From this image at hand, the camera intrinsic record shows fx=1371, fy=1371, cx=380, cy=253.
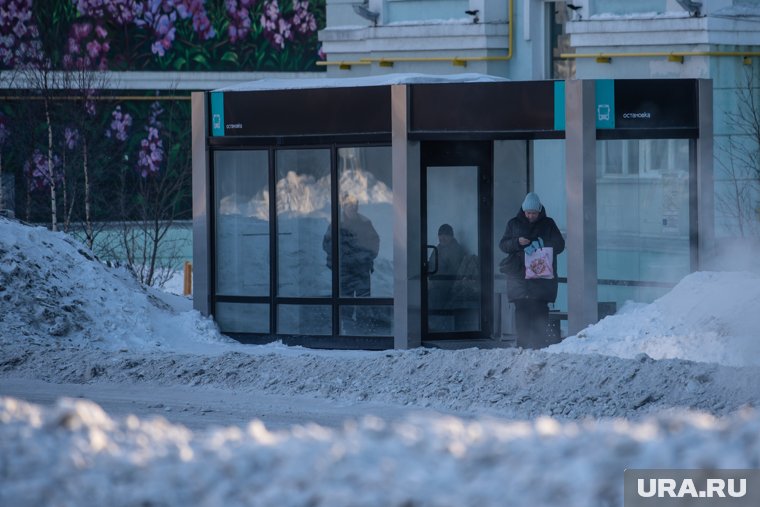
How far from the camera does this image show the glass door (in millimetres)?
13625

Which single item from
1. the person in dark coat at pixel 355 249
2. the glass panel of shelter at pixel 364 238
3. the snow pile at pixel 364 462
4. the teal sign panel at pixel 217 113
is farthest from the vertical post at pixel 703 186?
the snow pile at pixel 364 462

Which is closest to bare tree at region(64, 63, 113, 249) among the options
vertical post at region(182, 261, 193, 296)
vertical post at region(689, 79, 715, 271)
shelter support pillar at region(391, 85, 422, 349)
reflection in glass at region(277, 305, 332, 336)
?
vertical post at region(182, 261, 193, 296)

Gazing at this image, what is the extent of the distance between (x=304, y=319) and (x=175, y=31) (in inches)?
755

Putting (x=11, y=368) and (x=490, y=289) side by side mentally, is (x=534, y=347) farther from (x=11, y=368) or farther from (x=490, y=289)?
(x=11, y=368)

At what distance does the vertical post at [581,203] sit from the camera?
12.9 meters

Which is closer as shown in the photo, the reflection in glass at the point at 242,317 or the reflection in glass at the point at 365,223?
the reflection in glass at the point at 365,223

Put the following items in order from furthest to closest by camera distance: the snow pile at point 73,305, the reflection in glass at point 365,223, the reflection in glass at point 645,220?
the reflection in glass at point 645,220 < the reflection in glass at point 365,223 < the snow pile at point 73,305

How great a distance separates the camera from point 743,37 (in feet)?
56.7

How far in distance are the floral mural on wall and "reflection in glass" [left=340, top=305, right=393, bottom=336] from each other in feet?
58.8

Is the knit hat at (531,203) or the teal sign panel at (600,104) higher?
the teal sign panel at (600,104)

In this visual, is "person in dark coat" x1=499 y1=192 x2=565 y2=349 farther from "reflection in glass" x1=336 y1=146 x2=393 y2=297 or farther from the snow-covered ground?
"reflection in glass" x1=336 y1=146 x2=393 y2=297

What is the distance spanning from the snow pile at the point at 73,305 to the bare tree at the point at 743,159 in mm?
7071

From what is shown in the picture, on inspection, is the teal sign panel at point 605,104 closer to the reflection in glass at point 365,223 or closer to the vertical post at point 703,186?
the vertical post at point 703,186

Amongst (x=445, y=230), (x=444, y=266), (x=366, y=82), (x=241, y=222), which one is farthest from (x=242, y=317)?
(x=366, y=82)
